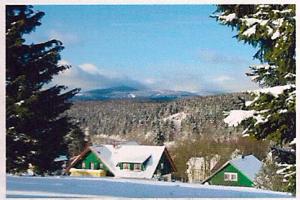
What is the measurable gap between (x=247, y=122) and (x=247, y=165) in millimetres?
243

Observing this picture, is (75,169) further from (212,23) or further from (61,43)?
(212,23)

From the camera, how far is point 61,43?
4.06 meters

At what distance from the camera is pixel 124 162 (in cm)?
413

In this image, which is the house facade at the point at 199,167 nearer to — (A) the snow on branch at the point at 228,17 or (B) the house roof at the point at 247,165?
(B) the house roof at the point at 247,165

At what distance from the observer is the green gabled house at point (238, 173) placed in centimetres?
407

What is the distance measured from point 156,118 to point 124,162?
30cm

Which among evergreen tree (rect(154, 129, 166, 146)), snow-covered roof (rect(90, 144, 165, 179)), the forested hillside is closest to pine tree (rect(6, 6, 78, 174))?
the forested hillside

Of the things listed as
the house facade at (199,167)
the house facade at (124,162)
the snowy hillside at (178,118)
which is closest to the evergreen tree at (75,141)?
the house facade at (124,162)

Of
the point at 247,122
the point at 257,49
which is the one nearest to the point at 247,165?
the point at 247,122

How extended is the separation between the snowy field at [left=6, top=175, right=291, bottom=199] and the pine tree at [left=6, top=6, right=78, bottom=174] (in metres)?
0.10

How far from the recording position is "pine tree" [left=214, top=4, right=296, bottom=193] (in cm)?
407

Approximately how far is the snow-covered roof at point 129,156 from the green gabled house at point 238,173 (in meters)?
0.31

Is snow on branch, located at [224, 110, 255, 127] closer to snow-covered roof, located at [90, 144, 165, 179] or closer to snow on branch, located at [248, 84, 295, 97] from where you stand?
snow on branch, located at [248, 84, 295, 97]
